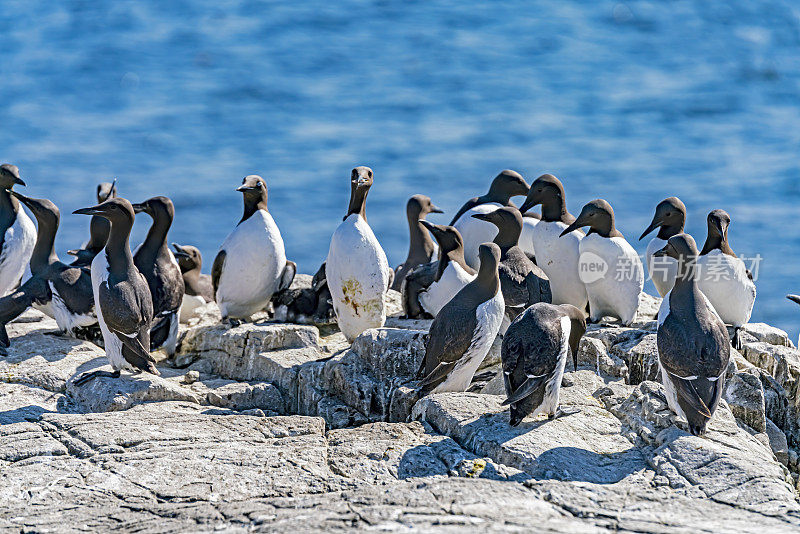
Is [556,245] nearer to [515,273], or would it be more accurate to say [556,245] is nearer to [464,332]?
[515,273]

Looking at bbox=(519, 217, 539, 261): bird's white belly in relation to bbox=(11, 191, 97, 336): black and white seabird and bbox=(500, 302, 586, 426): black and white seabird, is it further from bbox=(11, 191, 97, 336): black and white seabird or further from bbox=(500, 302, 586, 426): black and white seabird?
bbox=(11, 191, 97, 336): black and white seabird

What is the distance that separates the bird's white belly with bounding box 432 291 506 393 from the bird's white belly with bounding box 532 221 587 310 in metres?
2.34

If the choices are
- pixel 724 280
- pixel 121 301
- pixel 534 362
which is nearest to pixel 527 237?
pixel 724 280

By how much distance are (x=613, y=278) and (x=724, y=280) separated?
3.17ft

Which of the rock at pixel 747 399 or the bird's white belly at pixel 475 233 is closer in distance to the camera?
the rock at pixel 747 399

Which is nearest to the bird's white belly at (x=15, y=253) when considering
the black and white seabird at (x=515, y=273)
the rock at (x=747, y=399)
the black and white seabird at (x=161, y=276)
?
the black and white seabird at (x=161, y=276)

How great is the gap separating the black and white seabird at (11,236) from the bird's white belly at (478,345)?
5.24m

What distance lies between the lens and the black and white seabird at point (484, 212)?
10.5 m

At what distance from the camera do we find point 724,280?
29.2ft

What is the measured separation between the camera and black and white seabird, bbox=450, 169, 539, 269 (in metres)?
10.5

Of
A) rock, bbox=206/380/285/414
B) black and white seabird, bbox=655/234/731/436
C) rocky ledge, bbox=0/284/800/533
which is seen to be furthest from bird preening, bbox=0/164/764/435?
rock, bbox=206/380/285/414

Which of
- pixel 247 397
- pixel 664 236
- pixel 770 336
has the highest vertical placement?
pixel 664 236

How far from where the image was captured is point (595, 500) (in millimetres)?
5285

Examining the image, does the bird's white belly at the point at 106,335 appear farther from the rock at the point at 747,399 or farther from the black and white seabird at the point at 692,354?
the rock at the point at 747,399
